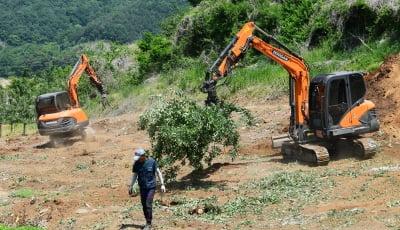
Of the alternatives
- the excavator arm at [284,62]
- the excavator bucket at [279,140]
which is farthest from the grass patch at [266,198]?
the excavator bucket at [279,140]

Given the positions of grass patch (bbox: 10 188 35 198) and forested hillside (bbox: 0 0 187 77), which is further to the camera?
forested hillside (bbox: 0 0 187 77)

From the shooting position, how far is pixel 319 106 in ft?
54.1

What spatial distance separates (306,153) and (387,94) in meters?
5.76

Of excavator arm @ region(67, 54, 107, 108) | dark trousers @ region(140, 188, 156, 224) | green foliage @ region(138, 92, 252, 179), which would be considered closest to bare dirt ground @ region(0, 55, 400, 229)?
dark trousers @ region(140, 188, 156, 224)

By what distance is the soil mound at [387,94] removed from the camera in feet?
61.5

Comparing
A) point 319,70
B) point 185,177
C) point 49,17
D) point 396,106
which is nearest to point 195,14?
point 319,70

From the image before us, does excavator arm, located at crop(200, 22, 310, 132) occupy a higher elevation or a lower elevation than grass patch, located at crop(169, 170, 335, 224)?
higher

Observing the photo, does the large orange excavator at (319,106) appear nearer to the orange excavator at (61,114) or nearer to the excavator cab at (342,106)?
the excavator cab at (342,106)

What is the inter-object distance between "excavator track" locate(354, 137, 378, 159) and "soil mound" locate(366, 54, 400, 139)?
2.17 m

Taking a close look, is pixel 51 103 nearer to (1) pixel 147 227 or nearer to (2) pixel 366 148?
(2) pixel 366 148

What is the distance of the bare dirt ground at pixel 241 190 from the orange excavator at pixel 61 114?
3170 mm

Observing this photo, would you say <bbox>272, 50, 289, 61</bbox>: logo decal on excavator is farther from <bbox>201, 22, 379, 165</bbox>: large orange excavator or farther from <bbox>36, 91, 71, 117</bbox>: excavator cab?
<bbox>36, 91, 71, 117</bbox>: excavator cab

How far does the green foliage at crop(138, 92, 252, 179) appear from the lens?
14.7 m

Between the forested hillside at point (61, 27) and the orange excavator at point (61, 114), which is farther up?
the forested hillside at point (61, 27)
